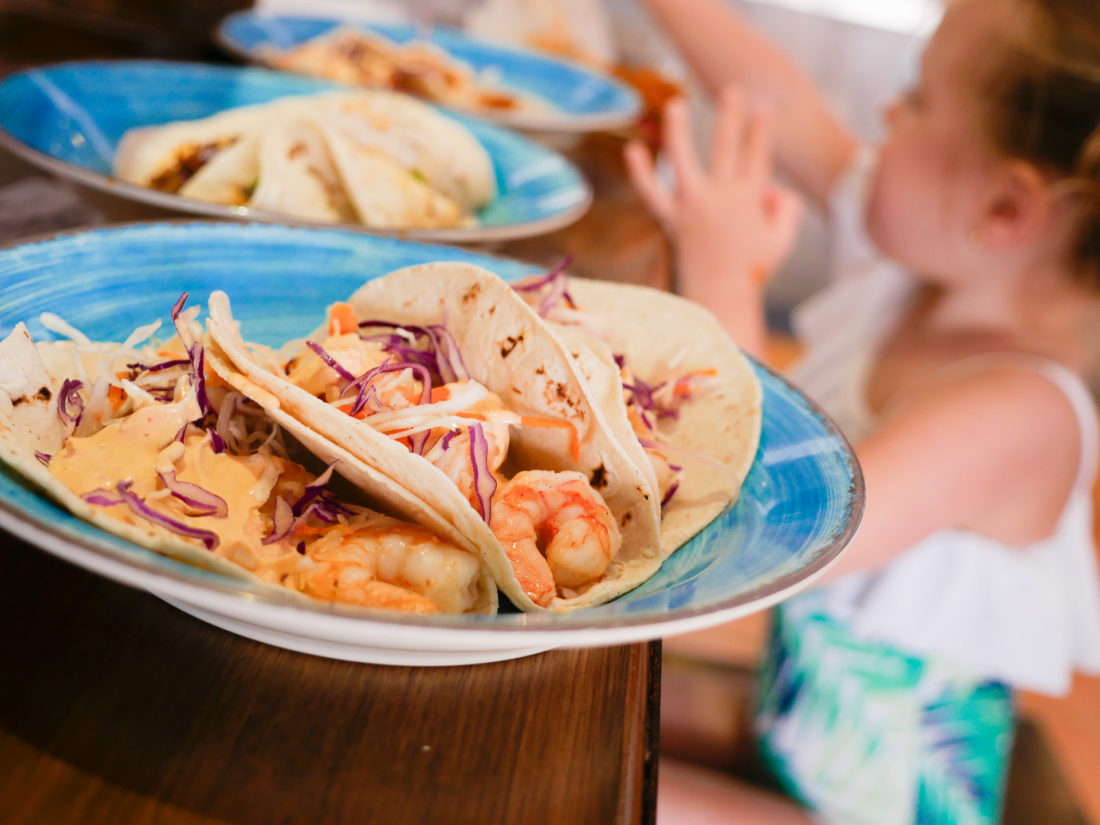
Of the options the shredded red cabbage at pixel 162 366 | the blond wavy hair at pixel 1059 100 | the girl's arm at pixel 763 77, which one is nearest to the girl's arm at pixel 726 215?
the blond wavy hair at pixel 1059 100

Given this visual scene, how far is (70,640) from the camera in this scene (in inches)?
21.1

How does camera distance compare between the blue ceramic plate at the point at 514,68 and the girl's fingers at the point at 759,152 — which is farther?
the girl's fingers at the point at 759,152

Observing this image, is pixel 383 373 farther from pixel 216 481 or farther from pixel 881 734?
pixel 881 734

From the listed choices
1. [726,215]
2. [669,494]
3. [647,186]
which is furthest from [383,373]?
[726,215]

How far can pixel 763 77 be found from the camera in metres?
2.71

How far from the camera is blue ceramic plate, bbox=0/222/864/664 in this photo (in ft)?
1.43

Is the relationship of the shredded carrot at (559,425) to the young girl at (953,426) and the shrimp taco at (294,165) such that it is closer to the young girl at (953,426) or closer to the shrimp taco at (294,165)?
the shrimp taco at (294,165)

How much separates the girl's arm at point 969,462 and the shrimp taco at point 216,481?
1.04m

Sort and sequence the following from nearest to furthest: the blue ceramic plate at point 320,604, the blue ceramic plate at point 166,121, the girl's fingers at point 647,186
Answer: the blue ceramic plate at point 320,604
the blue ceramic plate at point 166,121
the girl's fingers at point 647,186

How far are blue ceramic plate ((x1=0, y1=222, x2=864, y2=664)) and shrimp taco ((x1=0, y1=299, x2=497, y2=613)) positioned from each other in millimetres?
29

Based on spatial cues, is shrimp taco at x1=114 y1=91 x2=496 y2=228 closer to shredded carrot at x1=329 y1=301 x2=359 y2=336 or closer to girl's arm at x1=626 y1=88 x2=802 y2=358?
shredded carrot at x1=329 y1=301 x2=359 y2=336

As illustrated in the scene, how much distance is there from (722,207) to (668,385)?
3.64ft

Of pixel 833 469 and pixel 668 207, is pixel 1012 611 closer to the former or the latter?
pixel 668 207

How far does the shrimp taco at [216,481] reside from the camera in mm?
547
